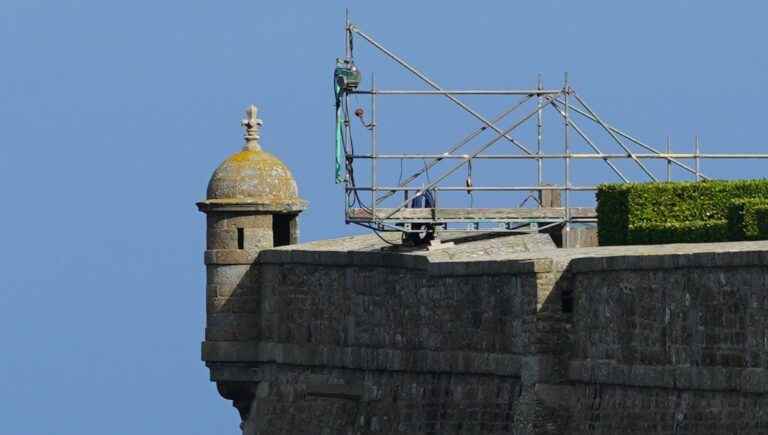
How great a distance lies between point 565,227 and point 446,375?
149 inches

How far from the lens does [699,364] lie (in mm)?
37656

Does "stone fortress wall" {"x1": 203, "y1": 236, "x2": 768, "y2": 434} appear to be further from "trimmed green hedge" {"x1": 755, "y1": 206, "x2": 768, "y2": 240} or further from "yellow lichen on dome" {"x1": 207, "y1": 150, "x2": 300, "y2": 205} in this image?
"trimmed green hedge" {"x1": 755, "y1": 206, "x2": 768, "y2": 240}

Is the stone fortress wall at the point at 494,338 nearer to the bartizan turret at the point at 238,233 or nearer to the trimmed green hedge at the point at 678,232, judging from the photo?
the bartizan turret at the point at 238,233

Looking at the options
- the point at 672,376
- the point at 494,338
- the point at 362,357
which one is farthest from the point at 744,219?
the point at 362,357

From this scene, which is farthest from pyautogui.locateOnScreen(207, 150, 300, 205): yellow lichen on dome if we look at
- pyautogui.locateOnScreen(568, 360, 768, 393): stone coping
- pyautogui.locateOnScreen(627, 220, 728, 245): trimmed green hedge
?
pyautogui.locateOnScreen(568, 360, 768, 393): stone coping

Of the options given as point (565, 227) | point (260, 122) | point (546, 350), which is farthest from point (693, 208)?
point (260, 122)

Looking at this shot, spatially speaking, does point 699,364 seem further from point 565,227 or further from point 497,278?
point 565,227

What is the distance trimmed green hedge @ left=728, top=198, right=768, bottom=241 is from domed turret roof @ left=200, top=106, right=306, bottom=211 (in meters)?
9.80

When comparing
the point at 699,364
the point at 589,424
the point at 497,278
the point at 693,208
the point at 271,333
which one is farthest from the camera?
the point at 271,333

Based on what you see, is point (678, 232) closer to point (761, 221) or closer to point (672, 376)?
point (761, 221)

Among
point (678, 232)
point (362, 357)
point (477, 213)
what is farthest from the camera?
point (362, 357)

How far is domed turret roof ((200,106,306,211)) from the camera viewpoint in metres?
51.2

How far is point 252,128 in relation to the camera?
5225cm

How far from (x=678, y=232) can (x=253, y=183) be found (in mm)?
8745
